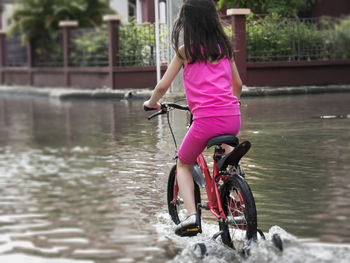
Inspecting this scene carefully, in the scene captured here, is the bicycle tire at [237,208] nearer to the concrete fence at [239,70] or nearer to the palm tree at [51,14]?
the concrete fence at [239,70]

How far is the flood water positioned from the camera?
4.80 meters

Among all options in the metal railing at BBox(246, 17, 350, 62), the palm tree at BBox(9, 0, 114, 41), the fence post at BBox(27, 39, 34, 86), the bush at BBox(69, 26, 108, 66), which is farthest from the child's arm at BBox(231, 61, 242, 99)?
the fence post at BBox(27, 39, 34, 86)

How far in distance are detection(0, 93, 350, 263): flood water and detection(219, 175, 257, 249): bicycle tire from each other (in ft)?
0.33

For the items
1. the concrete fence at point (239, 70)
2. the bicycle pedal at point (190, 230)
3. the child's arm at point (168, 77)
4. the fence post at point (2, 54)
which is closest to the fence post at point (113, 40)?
the concrete fence at point (239, 70)

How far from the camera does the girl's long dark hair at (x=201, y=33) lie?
4.72 m

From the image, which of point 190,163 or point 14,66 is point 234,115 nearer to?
point 190,163

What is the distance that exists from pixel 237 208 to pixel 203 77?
32.9 inches

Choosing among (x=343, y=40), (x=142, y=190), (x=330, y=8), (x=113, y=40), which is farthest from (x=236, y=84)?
(x=330, y=8)

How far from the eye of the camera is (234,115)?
472cm

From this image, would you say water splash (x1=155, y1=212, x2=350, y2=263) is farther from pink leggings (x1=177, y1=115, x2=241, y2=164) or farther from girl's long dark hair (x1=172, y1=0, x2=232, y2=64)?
girl's long dark hair (x1=172, y1=0, x2=232, y2=64)

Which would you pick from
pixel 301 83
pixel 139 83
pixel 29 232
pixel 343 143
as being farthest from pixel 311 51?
pixel 29 232

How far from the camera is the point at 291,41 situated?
827 inches

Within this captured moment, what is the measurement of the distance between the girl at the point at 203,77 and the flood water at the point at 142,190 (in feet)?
1.95

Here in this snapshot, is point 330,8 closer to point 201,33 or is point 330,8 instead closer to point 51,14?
point 51,14
